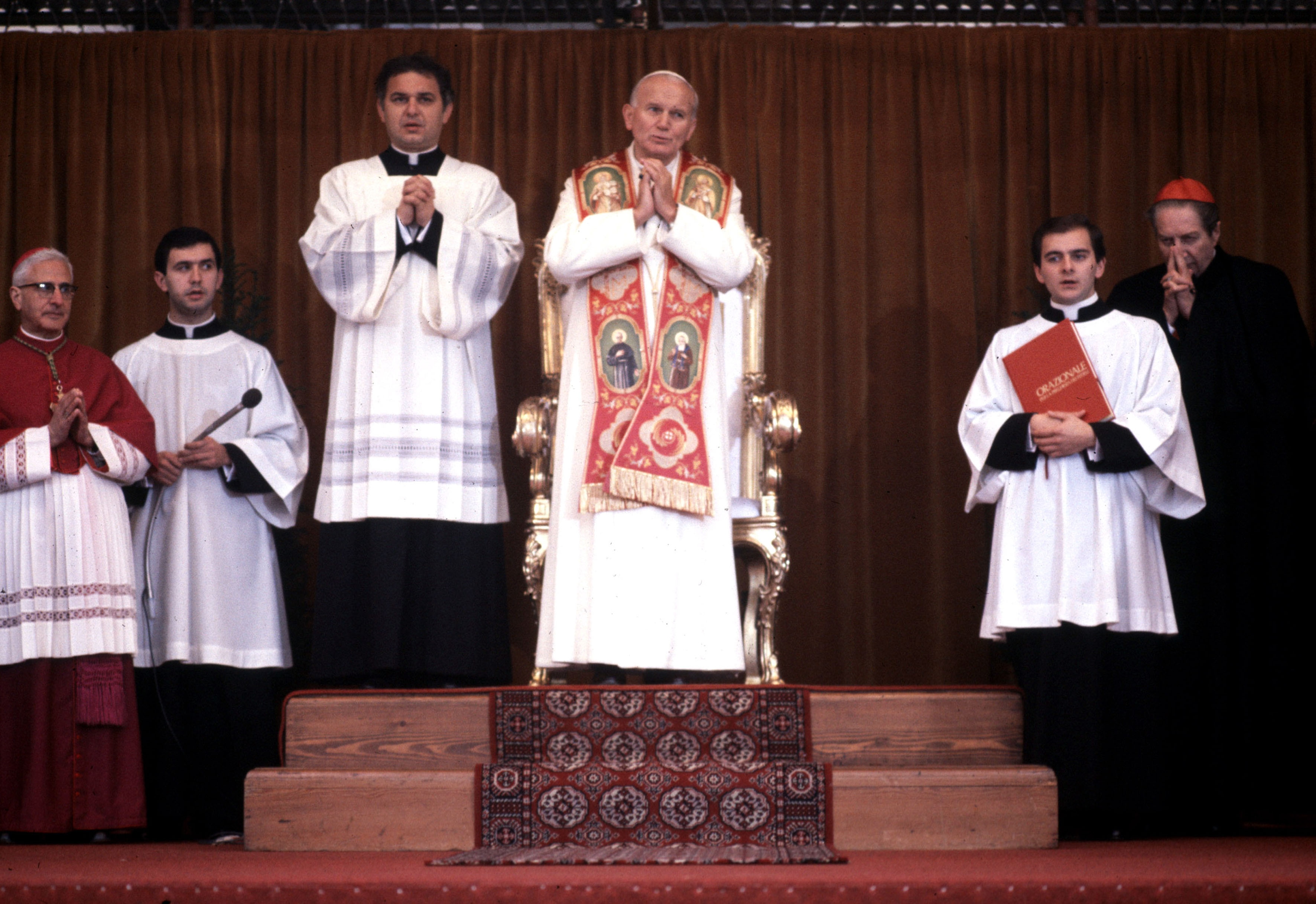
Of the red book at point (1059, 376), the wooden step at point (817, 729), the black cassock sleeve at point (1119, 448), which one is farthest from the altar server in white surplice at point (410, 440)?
the black cassock sleeve at point (1119, 448)

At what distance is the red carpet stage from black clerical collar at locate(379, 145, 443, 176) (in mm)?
2715

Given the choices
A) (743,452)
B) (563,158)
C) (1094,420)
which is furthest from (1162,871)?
(563,158)

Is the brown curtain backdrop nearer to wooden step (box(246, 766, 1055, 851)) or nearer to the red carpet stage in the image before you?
wooden step (box(246, 766, 1055, 851))

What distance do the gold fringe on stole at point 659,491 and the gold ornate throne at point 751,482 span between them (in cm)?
36

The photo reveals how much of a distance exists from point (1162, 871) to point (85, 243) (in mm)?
5512

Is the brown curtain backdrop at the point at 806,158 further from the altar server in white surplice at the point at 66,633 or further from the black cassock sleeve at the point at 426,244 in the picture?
the altar server in white surplice at the point at 66,633

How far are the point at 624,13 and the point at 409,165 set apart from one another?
2.09m

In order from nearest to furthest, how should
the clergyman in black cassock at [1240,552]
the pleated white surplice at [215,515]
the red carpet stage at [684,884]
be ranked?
the red carpet stage at [684,884] → the clergyman in black cassock at [1240,552] → the pleated white surplice at [215,515]

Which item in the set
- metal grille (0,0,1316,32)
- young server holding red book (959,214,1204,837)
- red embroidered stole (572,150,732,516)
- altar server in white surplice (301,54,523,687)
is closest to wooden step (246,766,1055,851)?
young server holding red book (959,214,1204,837)

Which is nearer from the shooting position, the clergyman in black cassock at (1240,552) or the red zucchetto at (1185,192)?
the clergyman in black cassock at (1240,552)

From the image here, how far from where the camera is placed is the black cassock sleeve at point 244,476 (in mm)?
5438

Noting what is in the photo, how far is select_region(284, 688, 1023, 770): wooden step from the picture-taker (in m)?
4.78

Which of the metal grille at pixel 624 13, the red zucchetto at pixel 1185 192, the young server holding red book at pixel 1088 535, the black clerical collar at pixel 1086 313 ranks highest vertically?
the metal grille at pixel 624 13

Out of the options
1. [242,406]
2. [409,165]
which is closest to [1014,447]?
[409,165]
